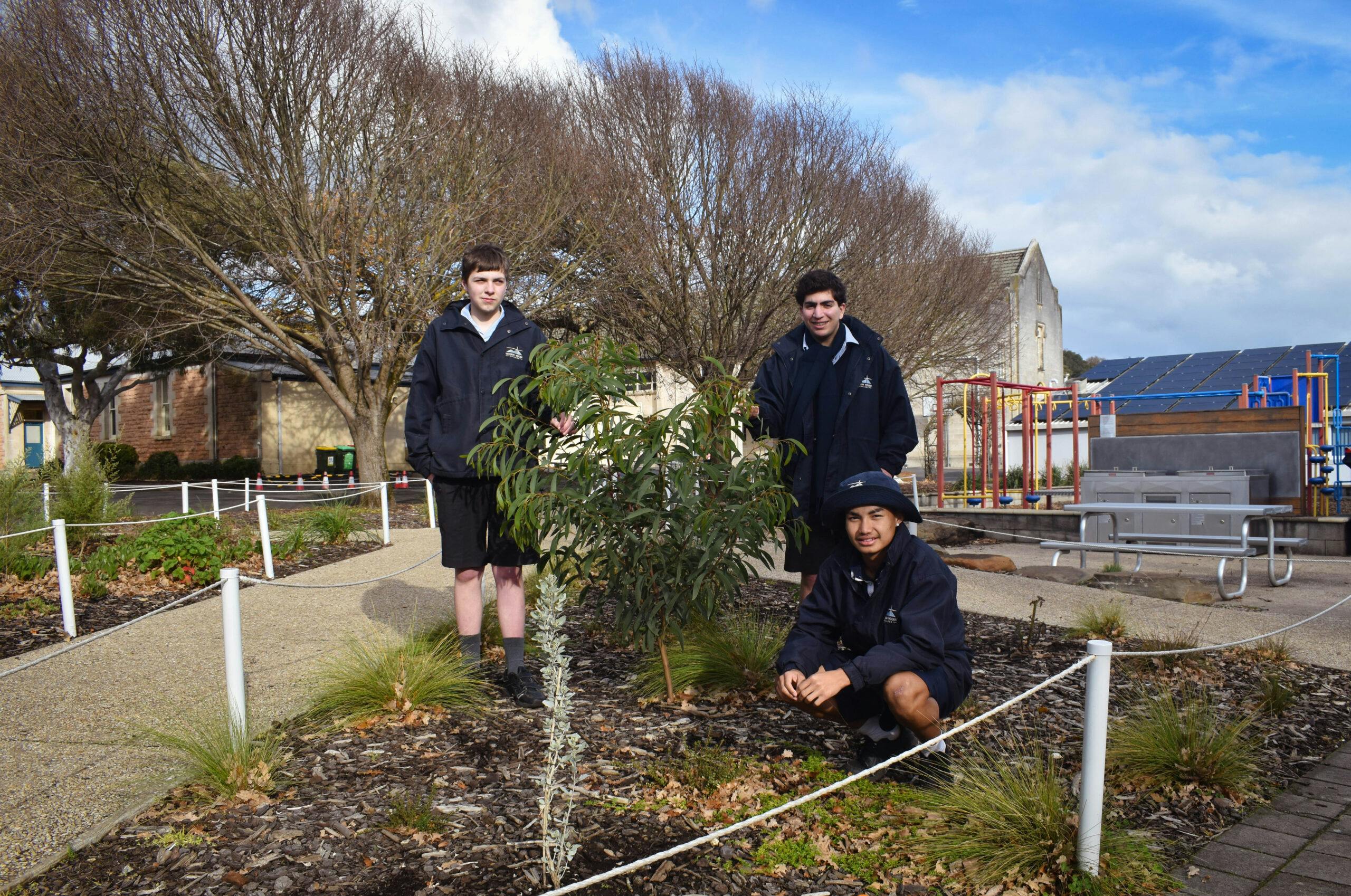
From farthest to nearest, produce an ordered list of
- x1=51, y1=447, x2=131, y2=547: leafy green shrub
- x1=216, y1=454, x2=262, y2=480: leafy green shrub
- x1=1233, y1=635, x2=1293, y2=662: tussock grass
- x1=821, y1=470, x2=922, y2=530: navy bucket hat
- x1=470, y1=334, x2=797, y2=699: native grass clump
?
x1=216, y1=454, x2=262, y2=480: leafy green shrub → x1=51, y1=447, x2=131, y2=547: leafy green shrub → x1=1233, y1=635, x2=1293, y2=662: tussock grass → x1=470, y1=334, x2=797, y2=699: native grass clump → x1=821, y1=470, x2=922, y2=530: navy bucket hat

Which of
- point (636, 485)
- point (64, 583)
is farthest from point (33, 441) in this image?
point (636, 485)

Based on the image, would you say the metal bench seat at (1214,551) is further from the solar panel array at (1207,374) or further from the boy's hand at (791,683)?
the solar panel array at (1207,374)

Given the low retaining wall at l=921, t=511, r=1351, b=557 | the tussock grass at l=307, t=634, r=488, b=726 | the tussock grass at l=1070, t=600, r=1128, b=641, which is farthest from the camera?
the low retaining wall at l=921, t=511, r=1351, b=557

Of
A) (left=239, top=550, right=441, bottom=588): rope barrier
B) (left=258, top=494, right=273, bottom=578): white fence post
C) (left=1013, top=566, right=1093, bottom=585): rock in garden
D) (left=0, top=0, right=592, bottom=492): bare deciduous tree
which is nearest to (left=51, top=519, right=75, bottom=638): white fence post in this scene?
(left=239, top=550, right=441, bottom=588): rope barrier

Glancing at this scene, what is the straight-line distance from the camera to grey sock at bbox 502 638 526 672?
4.43 meters

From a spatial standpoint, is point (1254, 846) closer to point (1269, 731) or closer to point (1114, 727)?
point (1114, 727)

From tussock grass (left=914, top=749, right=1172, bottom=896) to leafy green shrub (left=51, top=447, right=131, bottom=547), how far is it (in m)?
9.07

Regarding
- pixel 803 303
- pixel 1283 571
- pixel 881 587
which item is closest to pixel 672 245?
pixel 1283 571

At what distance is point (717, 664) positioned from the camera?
4.50 metres

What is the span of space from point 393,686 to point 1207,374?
79.0ft

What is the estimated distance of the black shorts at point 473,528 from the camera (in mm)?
4363

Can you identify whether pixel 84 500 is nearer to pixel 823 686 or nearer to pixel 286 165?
pixel 286 165

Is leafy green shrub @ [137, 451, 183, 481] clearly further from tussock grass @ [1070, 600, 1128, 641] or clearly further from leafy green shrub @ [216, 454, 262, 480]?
tussock grass @ [1070, 600, 1128, 641]

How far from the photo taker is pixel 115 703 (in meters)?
4.70
